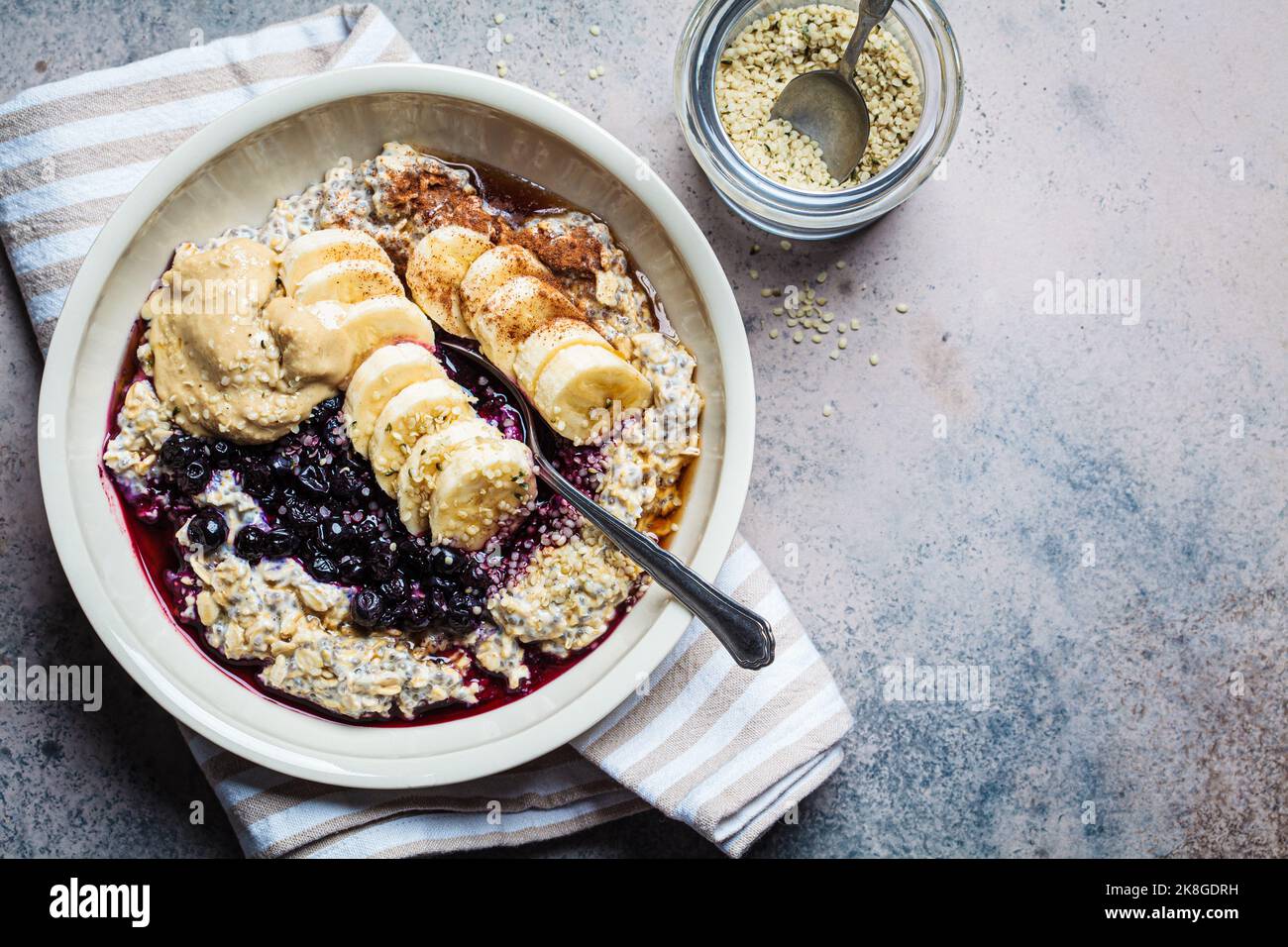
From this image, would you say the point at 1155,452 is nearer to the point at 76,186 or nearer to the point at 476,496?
the point at 476,496

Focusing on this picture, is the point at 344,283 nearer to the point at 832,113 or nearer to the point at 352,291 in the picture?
the point at 352,291

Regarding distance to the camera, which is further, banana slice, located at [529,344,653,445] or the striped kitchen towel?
the striped kitchen towel

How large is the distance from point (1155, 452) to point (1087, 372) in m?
0.30

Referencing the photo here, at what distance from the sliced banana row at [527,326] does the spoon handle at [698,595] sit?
230 mm

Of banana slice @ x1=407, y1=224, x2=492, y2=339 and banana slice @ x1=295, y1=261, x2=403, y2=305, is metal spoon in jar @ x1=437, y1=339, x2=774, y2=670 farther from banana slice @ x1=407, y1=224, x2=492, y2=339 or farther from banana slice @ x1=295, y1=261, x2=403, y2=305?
banana slice @ x1=295, y1=261, x2=403, y2=305

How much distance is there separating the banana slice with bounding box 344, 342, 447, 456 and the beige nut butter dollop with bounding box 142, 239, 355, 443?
0.22 ft

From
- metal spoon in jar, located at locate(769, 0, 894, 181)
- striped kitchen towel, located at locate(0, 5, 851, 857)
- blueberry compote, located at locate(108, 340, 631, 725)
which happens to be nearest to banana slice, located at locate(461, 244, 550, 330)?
blueberry compote, located at locate(108, 340, 631, 725)

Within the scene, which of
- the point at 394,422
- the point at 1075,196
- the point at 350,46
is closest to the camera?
the point at 394,422

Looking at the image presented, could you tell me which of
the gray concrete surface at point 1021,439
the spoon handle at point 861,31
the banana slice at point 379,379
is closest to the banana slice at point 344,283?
the banana slice at point 379,379

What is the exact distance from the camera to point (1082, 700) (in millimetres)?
2680

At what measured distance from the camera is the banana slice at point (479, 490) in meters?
2.12

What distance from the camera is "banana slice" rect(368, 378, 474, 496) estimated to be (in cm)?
216

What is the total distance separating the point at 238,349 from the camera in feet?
7.15
